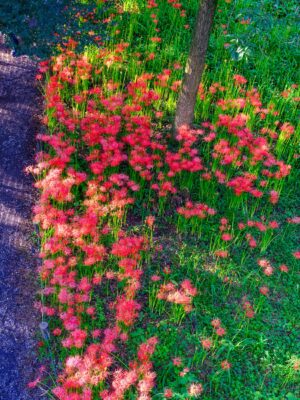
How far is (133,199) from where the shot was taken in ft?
13.1

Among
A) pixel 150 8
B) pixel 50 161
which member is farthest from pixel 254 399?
pixel 150 8

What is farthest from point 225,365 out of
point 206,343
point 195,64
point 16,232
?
point 195,64

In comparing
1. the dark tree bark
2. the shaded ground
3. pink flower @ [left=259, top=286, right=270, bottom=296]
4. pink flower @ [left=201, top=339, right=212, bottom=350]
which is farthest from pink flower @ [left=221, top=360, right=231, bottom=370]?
the dark tree bark

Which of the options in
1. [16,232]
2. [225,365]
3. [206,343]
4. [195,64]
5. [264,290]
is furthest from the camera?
[195,64]

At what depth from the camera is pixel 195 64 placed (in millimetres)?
4312

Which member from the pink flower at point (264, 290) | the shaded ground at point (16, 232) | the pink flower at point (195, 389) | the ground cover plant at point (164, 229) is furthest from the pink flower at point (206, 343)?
the shaded ground at point (16, 232)

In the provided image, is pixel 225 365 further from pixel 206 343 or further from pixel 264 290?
pixel 264 290

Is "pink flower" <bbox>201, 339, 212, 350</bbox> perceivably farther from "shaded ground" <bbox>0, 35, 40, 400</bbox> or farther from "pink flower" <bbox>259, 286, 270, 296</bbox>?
"shaded ground" <bbox>0, 35, 40, 400</bbox>

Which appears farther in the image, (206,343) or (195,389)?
(206,343)

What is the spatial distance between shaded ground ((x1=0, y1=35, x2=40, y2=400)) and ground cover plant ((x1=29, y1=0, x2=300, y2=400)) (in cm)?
14

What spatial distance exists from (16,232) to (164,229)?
1.32 meters

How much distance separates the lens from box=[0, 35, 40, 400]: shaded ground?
10.1ft

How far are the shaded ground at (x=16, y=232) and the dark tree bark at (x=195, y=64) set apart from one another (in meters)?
1.63

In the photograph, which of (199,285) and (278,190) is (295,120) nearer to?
(278,190)
